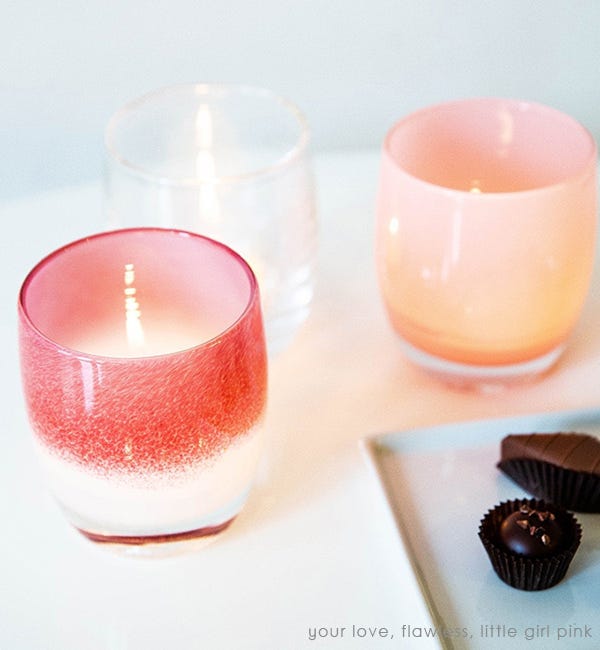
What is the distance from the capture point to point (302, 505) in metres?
0.51

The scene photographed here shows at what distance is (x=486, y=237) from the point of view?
52 centimetres

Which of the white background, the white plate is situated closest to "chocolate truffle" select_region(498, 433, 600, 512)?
the white plate

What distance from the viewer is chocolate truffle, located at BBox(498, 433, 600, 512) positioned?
0.48 m

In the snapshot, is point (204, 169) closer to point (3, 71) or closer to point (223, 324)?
point (223, 324)

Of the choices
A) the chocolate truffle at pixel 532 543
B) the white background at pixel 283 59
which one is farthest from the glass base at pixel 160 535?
the white background at pixel 283 59

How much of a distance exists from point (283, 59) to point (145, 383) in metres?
0.70

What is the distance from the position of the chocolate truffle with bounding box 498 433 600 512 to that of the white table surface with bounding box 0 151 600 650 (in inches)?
2.3

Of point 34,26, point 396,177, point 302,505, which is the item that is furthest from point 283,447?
point 34,26

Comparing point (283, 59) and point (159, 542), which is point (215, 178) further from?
point (283, 59)

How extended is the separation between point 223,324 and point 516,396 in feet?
0.59

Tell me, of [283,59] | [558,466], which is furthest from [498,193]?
[283,59]

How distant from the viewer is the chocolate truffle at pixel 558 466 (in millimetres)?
485

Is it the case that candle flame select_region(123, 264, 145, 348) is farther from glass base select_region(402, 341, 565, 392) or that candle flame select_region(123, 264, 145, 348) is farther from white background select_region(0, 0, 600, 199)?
white background select_region(0, 0, 600, 199)

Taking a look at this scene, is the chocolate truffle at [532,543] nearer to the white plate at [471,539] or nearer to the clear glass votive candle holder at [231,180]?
the white plate at [471,539]
